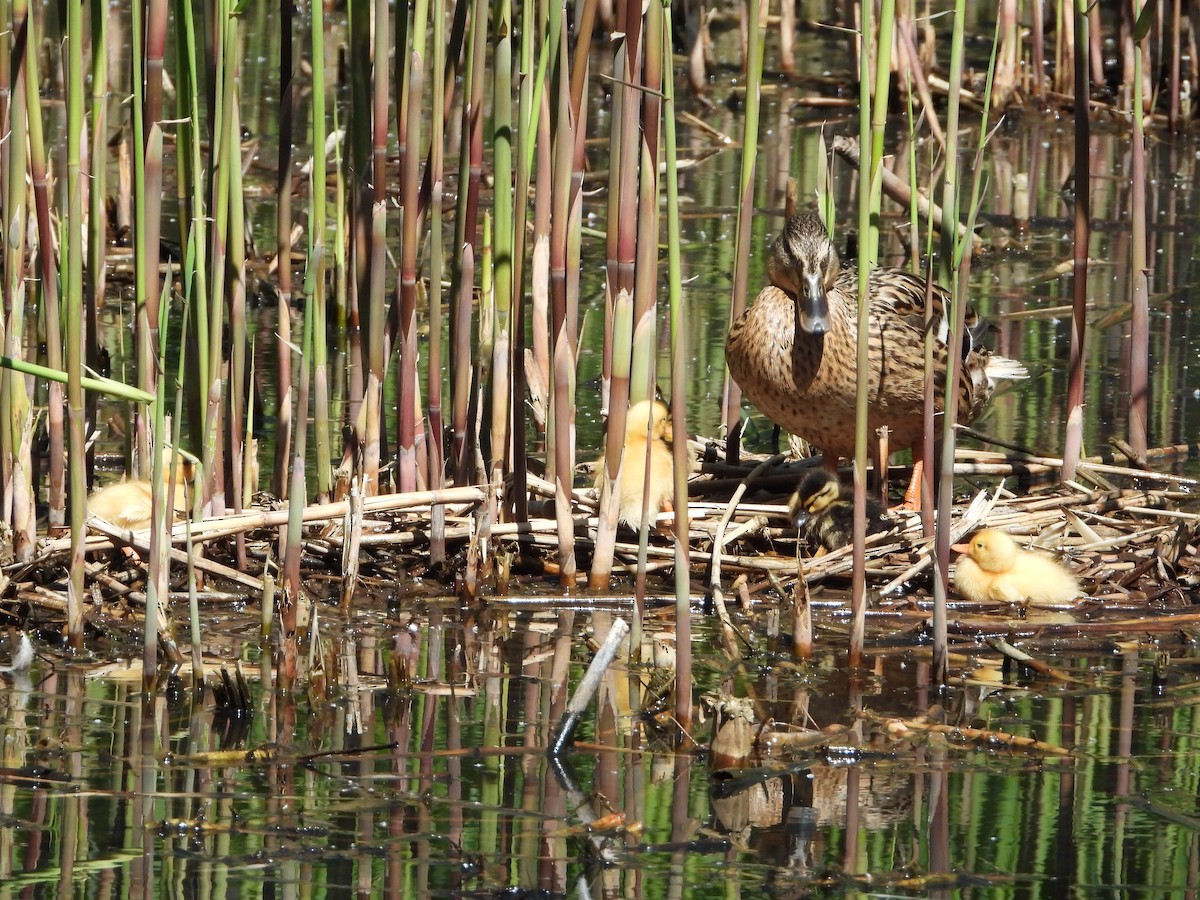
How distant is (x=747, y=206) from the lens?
524 cm

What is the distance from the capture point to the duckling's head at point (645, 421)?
17.5 feet

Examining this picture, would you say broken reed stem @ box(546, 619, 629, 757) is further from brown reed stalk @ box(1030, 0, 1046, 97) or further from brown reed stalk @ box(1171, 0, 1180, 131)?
brown reed stalk @ box(1030, 0, 1046, 97)

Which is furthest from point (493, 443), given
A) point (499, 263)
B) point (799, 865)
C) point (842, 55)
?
point (842, 55)

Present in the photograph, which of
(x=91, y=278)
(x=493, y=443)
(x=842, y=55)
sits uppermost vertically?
(x=842, y=55)

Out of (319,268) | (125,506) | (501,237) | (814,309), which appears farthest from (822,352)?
(125,506)

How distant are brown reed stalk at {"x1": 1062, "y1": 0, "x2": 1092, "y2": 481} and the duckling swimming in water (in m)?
0.73

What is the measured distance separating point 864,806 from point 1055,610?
152 cm

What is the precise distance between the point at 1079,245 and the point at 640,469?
1.49 meters

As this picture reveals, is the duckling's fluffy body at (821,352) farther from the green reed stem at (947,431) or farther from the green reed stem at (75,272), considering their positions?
the green reed stem at (75,272)

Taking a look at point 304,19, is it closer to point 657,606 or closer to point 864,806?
point 657,606

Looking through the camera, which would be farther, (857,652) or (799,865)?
(857,652)

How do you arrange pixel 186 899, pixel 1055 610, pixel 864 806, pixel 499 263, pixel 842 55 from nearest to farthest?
pixel 186 899, pixel 864 806, pixel 1055 610, pixel 499 263, pixel 842 55

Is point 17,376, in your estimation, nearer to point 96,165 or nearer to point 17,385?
point 17,385

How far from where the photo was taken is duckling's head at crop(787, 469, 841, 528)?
5.30 m
